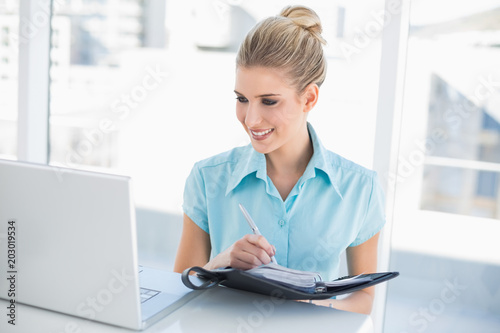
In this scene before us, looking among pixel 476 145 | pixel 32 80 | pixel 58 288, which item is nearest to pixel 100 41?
pixel 32 80

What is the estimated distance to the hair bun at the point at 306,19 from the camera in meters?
1.52

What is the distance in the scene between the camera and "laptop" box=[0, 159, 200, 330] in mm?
867

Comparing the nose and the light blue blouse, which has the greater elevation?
the nose

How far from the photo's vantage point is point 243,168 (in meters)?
1.57

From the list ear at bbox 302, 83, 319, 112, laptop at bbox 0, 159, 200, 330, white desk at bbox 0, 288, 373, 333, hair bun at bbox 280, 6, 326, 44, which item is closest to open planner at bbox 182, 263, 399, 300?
white desk at bbox 0, 288, 373, 333

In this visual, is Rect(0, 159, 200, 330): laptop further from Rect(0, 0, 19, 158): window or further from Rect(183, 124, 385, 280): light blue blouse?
Rect(0, 0, 19, 158): window

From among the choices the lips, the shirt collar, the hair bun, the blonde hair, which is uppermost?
the hair bun

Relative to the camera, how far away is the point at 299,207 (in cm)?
151

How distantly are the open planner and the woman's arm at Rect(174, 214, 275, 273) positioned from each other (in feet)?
0.19

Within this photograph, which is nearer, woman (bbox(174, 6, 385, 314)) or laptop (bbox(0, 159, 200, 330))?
laptop (bbox(0, 159, 200, 330))

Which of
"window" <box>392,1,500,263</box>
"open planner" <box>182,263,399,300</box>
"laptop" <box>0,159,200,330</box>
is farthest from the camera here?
"window" <box>392,1,500,263</box>

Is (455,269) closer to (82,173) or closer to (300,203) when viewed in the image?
(300,203)

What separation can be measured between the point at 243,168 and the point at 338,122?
101cm

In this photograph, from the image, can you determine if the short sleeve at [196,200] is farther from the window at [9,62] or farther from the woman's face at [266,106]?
Answer: the window at [9,62]
